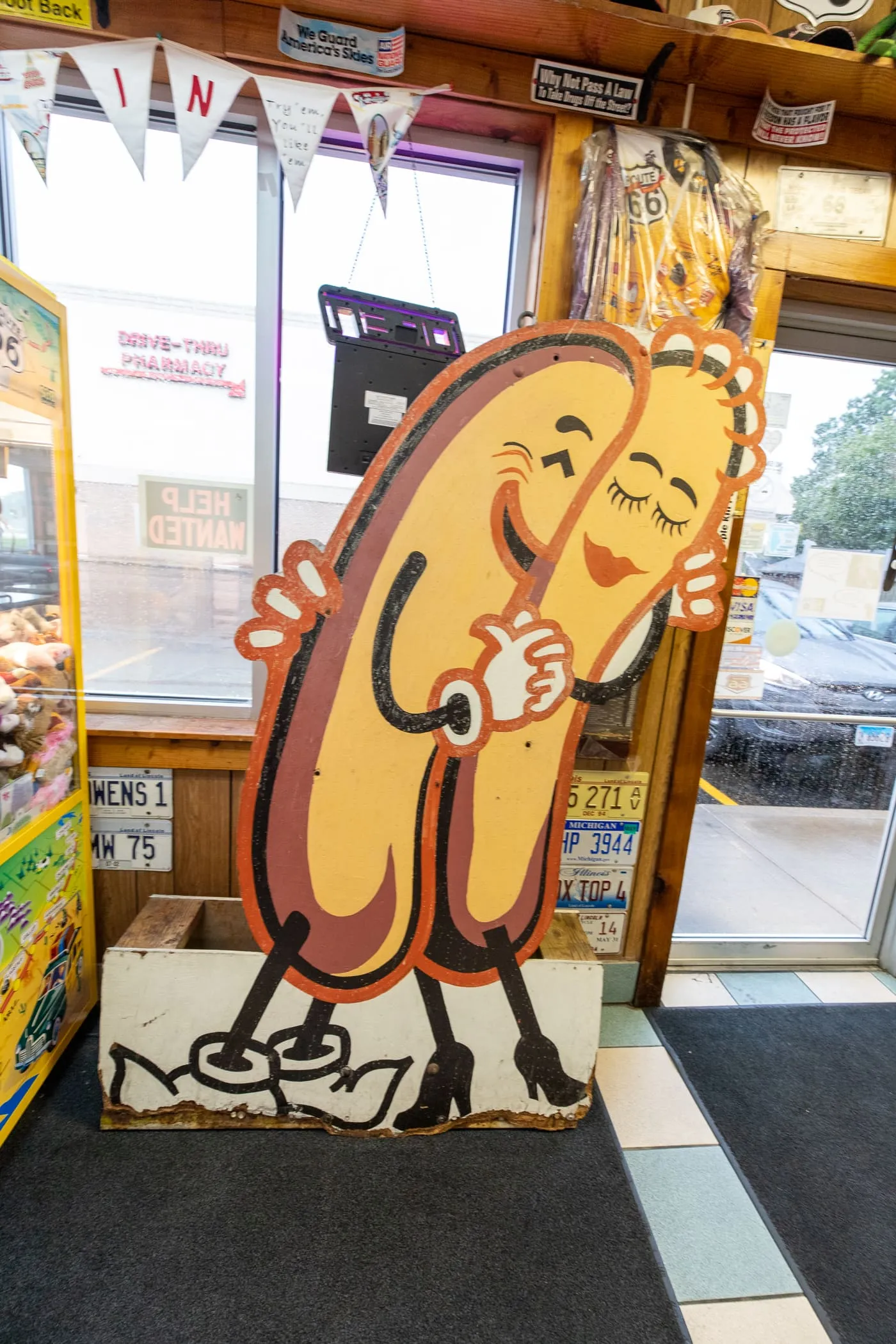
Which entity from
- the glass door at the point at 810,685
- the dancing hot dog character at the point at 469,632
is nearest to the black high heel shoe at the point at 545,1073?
the dancing hot dog character at the point at 469,632

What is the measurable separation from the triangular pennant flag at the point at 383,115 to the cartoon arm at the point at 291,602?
952 mm

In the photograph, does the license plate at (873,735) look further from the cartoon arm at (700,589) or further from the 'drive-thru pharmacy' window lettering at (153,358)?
the 'drive-thru pharmacy' window lettering at (153,358)

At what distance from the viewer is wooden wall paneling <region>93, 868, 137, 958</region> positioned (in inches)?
71.9

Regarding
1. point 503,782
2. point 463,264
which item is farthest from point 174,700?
point 463,264

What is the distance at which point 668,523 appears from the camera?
129 centimetres

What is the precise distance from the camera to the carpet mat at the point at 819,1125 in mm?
1281

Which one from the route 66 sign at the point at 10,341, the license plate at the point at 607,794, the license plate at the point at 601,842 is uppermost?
the route 66 sign at the point at 10,341

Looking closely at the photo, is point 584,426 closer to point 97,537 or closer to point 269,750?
point 269,750

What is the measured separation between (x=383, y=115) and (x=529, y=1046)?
2.13 meters

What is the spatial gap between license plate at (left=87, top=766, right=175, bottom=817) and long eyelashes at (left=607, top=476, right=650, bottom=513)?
1.39m

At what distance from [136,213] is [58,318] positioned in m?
0.46

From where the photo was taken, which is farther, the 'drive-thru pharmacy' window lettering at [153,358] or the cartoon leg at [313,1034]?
the 'drive-thru pharmacy' window lettering at [153,358]

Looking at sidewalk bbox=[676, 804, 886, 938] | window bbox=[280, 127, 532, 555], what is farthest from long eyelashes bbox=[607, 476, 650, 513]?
sidewalk bbox=[676, 804, 886, 938]

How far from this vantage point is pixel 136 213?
1649 millimetres
